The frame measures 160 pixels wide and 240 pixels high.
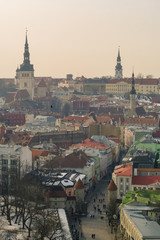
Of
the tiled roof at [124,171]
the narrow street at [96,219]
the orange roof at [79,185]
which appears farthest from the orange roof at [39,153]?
the orange roof at [79,185]

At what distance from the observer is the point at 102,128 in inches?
4360

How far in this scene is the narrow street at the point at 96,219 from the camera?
181ft

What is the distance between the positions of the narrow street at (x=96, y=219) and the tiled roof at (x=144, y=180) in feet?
11.4

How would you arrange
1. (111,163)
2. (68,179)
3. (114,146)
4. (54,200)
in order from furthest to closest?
(114,146) → (111,163) → (68,179) → (54,200)

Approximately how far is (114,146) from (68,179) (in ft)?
97.4

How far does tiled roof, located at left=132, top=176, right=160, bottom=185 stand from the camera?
213 ft

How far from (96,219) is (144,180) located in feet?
26.5

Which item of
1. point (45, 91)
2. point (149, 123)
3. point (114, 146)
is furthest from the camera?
point (45, 91)

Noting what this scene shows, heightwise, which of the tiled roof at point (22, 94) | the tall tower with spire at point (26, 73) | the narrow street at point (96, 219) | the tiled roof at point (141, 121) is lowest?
the narrow street at point (96, 219)

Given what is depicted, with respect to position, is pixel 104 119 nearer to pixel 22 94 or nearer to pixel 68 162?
pixel 22 94

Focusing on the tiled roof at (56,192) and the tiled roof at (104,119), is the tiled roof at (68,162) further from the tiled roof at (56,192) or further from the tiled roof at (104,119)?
the tiled roof at (104,119)

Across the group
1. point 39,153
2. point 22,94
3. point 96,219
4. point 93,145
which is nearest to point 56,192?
point 96,219

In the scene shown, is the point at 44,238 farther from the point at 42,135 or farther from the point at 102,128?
the point at 102,128

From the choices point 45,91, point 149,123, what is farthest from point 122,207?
point 45,91
